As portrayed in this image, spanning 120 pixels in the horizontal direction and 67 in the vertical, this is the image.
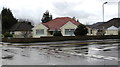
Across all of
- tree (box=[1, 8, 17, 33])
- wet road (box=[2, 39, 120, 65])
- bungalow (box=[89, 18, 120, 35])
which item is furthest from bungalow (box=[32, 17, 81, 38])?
wet road (box=[2, 39, 120, 65])

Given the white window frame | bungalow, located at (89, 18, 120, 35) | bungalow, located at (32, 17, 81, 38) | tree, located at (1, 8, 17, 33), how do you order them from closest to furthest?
bungalow, located at (32, 17, 81, 38), the white window frame, bungalow, located at (89, 18, 120, 35), tree, located at (1, 8, 17, 33)

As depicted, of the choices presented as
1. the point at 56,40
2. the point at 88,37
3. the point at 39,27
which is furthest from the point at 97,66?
the point at 39,27

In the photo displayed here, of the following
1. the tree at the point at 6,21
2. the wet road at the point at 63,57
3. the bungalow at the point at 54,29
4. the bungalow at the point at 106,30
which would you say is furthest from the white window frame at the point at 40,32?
the wet road at the point at 63,57

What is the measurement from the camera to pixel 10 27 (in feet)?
182

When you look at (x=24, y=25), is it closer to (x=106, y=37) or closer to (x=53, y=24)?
(x=53, y=24)

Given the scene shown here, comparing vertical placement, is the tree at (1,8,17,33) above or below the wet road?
above

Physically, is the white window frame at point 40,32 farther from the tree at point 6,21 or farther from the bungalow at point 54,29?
the tree at point 6,21

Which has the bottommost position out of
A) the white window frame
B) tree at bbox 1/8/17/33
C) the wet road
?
the wet road

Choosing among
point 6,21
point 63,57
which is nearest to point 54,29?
point 6,21

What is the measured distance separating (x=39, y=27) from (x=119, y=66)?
3390 centimetres

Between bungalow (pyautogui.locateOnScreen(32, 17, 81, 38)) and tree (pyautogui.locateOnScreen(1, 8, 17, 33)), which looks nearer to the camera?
bungalow (pyautogui.locateOnScreen(32, 17, 81, 38))

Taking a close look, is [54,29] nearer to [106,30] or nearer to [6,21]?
[106,30]

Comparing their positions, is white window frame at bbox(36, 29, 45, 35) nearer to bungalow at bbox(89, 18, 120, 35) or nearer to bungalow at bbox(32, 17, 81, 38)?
bungalow at bbox(32, 17, 81, 38)

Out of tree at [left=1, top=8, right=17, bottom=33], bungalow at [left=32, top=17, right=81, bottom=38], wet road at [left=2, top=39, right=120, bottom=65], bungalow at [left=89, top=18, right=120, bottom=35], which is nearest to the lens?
wet road at [left=2, top=39, right=120, bottom=65]
